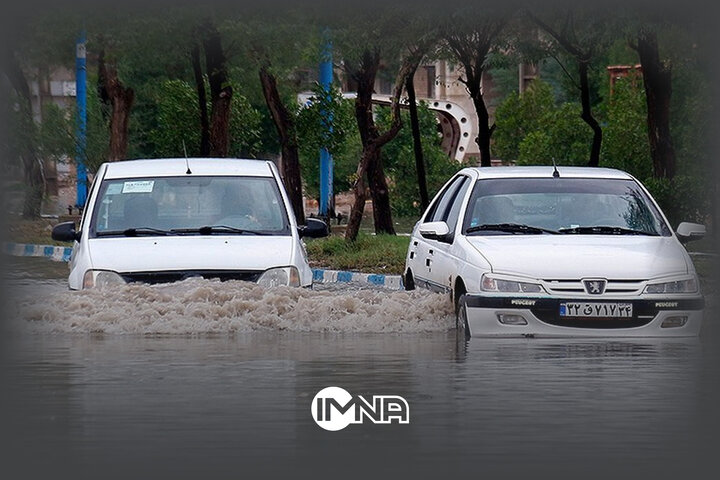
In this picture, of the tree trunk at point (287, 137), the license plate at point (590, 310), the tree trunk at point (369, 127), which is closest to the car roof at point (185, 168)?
the license plate at point (590, 310)

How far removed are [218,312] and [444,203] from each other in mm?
2516

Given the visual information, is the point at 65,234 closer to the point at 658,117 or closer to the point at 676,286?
the point at 676,286

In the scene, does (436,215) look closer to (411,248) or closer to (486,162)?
(411,248)

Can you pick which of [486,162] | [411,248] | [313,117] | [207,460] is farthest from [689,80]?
[207,460]

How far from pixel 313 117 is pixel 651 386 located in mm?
21364

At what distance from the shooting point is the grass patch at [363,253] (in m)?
23.9

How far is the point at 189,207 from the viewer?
1379cm

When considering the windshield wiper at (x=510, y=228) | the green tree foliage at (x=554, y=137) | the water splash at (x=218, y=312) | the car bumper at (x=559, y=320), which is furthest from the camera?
the green tree foliage at (x=554, y=137)

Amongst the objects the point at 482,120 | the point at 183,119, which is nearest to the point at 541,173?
the point at 482,120

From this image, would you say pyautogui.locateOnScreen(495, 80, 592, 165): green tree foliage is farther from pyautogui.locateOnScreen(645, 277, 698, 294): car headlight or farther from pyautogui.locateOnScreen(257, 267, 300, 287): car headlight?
pyautogui.locateOnScreen(645, 277, 698, 294): car headlight

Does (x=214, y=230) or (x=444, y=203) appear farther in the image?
(x=444, y=203)

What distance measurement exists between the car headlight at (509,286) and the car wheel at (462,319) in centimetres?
24

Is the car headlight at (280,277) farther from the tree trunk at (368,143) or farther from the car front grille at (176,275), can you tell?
the tree trunk at (368,143)

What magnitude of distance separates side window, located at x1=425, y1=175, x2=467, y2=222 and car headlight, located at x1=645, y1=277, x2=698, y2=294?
2467mm
